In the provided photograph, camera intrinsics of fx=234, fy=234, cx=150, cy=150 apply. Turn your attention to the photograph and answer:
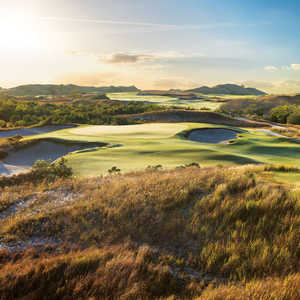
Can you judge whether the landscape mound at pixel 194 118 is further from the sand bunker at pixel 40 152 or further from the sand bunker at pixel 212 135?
the sand bunker at pixel 40 152

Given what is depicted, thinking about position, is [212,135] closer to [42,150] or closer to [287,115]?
[42,150]

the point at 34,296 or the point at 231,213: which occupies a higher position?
the point at 231,213

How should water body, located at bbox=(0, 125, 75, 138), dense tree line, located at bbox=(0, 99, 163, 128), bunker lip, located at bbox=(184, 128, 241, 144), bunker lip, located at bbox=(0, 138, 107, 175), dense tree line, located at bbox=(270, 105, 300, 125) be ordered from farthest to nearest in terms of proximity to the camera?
1. dense tree line, located at bbox=(270, 105, 300, 125)
2. dense tree line, located at bbox=(0, 99, 163, 128)
3. water body, located at bbox=(0, 125, 75, 138)
4. bunker lip, located at bbox=(184, 128, 241, 144)
5. bunker lip, located at bbox=(0, 138, 107, 175)

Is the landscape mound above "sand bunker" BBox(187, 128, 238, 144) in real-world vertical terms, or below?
above

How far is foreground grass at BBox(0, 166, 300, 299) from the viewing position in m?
3.75

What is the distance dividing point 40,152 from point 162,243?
71.5 ft

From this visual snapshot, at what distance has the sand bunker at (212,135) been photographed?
99.9 ft

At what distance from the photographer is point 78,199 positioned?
7.53 meters

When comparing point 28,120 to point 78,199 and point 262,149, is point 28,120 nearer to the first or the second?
point 262,149

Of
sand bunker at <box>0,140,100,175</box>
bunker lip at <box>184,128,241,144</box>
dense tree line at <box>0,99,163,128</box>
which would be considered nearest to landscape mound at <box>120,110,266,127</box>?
dense tree line at <box>0,99,163,128</box>

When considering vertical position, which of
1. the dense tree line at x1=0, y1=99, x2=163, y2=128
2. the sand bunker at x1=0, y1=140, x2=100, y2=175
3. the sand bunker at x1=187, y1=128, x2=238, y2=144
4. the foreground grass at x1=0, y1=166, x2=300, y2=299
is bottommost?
the sand bunker at x1=0, y1=140, x2=100, y2=175

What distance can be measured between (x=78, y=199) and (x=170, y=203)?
3032 millimetres

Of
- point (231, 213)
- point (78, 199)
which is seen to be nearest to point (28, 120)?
point (78, 199)

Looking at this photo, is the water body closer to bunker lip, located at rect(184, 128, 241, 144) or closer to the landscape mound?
the landscape mound
